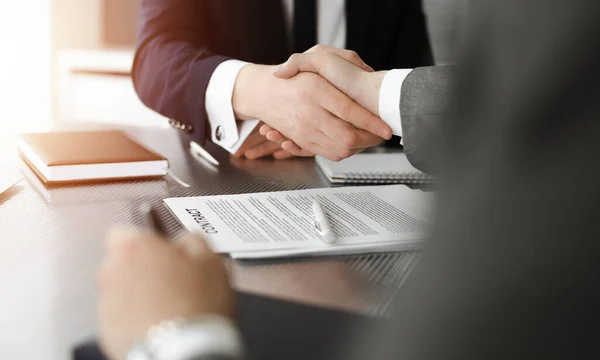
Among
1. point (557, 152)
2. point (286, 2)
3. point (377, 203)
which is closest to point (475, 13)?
point (557, 152)

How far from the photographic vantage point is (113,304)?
0.49m

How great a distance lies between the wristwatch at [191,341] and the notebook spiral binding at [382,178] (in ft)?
2.16

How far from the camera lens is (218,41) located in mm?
1859

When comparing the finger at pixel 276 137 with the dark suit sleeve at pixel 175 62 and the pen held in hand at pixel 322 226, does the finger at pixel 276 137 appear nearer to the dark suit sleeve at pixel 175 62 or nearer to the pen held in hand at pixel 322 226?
the dark suit sleeve at pixel 175 62

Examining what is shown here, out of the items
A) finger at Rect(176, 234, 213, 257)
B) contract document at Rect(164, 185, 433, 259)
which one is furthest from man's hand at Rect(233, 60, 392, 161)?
finger at Rect(176, 234, 213, 257)

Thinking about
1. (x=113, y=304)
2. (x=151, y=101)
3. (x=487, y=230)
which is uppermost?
(x=487, y=230)

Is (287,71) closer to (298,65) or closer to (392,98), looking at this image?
(298,65)

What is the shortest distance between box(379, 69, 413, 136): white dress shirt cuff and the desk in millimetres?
166

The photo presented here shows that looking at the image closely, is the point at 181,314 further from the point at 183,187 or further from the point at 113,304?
the point at 183,187

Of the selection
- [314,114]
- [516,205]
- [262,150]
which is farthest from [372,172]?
[516,205]

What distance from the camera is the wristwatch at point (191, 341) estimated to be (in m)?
0.44

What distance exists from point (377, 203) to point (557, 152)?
1.95 ft

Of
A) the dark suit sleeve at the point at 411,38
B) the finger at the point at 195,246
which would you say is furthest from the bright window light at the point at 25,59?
the finger at the point at 195,246

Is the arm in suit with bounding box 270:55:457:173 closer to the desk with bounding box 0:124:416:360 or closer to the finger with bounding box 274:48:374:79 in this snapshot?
the finger with bounding box 274:48:374:79
